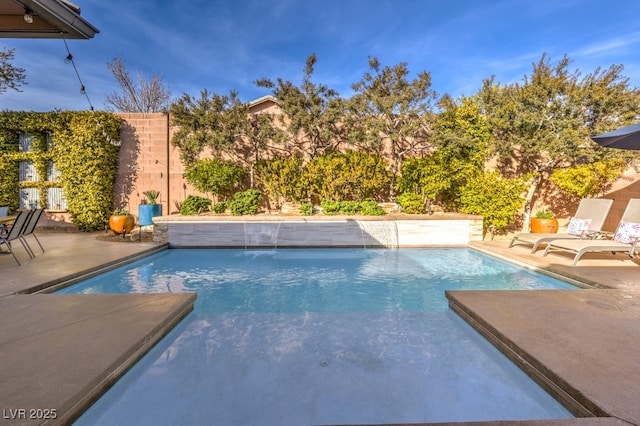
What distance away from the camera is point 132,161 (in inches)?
421

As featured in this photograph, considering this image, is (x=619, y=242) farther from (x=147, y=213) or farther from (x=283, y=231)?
(x=147, y=213)

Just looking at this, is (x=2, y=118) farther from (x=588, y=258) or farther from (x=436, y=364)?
(x=588, y=258)

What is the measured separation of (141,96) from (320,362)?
25788 millimetres

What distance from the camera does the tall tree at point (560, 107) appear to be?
25.9 feet

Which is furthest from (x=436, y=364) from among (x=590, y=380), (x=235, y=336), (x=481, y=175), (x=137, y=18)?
(x=137, y=18)

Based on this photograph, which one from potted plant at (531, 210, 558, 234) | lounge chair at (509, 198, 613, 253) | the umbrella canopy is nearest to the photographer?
the umbrella canopy

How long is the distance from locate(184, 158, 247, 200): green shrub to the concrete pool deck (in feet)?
16.5

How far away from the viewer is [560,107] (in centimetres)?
813

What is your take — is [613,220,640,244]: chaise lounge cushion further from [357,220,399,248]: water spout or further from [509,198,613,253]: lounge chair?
[357,220,399,248]: water spout

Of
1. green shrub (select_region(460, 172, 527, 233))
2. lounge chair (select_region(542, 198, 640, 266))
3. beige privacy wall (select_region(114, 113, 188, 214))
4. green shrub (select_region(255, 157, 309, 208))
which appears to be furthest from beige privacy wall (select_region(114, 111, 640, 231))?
lounge chair (select_region(542, 198, 640, 266))

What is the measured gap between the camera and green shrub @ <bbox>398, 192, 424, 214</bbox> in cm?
904

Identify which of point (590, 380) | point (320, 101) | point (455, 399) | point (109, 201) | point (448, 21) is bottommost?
point (455, 399)

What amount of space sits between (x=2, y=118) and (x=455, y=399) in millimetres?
14045

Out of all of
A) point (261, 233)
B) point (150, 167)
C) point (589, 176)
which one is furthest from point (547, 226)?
point (150, 167)
